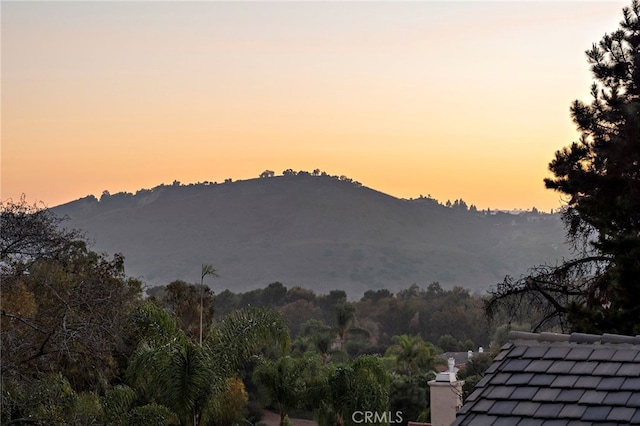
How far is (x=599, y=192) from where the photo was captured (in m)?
16.0

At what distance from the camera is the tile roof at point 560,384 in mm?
5832

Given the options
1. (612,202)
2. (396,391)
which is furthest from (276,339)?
(396,391)

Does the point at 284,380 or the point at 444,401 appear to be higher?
the point at 444,401

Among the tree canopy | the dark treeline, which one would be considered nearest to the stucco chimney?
the tree canopy

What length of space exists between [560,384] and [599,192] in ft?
34.2

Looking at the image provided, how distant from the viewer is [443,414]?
15641mm

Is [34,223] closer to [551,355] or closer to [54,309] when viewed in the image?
[54,309]

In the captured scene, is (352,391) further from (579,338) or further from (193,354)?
(579,338)

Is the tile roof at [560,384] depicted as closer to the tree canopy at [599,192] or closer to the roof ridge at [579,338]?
the roof ridge at [579,338]

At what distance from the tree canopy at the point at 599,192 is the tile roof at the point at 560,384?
306 inches

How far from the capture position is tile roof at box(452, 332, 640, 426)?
583 centimetres

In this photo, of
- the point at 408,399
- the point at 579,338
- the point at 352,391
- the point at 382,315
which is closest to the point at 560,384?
the point at 579,338

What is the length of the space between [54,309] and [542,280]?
349 inches

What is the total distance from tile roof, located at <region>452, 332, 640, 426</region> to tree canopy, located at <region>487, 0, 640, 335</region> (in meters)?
7.76
